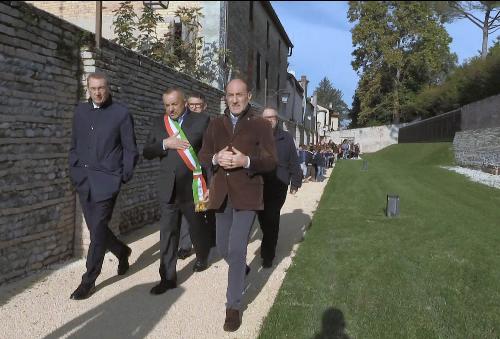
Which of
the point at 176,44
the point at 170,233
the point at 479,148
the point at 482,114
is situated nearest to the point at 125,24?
the point at 176,44

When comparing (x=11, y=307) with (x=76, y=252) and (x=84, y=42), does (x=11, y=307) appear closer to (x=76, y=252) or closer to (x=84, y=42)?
(x=76, y=252)

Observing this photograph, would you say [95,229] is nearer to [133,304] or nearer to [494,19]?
[133,304]

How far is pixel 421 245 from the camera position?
6.72 meters

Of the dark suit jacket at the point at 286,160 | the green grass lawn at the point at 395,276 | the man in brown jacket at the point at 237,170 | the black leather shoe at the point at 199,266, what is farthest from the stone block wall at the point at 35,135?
the green grass lawn at the point at 395,276

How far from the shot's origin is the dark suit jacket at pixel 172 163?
470 centimetres

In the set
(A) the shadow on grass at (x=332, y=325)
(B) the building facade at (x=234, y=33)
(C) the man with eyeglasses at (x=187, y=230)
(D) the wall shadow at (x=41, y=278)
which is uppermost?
(B) the building facade at (x=234, y=33)

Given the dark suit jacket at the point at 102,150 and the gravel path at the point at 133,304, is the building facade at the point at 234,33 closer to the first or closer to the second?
the dark suit jacket at the point at 102,150

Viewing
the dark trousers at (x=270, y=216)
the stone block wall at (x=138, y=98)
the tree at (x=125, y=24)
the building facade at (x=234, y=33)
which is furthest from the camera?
the building facade at (x=234, y=33)

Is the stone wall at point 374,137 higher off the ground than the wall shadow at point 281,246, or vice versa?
the stone wall at point 374,137

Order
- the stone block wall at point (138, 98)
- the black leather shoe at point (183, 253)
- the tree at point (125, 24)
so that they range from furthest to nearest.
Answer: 1. the tree at point (125, 24)
2. the stone block wall at point (138, 98)
3. the black leather shoe at point (183, 253)

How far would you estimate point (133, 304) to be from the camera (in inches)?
168

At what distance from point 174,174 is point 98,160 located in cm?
74

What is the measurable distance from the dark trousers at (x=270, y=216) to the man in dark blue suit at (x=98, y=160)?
1.76 meters

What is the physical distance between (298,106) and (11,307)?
3973cm
